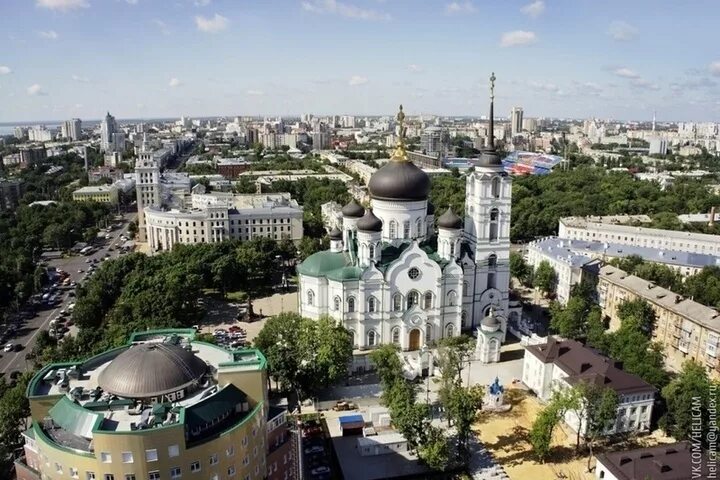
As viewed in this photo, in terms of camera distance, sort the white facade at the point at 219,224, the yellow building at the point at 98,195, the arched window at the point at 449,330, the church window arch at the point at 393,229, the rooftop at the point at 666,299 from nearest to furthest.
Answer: the rooftop at the point at 666,299 → the arched window at the point at 449,330 → the church window arch at the point at 393,229 → the white facade at the point at 219,224 → the yellow building at the point at 98,195

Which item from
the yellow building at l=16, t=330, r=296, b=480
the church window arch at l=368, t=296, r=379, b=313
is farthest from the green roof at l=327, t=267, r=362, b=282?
the yellow building at l=16, t=330, r=296, b=480

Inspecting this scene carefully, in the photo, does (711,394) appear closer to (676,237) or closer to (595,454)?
(595,454)

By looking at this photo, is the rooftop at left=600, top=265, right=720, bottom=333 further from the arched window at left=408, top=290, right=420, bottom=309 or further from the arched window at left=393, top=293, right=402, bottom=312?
the arched window at left=393, top=293, right=402, bottom=312

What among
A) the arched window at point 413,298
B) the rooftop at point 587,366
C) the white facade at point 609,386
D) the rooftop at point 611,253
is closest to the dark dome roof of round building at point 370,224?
the arched window at point 413,298

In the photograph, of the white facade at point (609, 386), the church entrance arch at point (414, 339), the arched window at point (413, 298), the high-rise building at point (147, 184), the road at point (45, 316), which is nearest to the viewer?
the white facade at point (609, 386)

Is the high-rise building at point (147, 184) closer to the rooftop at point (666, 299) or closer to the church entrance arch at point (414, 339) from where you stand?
the church entrance arch at point (414, 339)

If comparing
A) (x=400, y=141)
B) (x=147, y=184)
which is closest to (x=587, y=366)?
(x=400, y=141)

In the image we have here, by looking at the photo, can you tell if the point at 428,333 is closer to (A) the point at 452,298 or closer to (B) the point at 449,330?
(B) the point at 449,330
